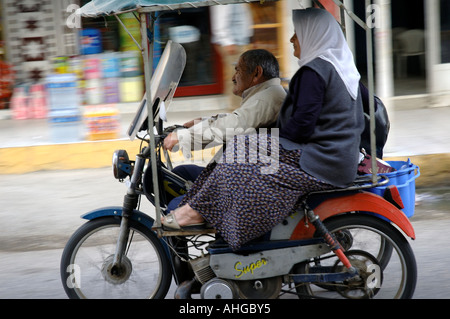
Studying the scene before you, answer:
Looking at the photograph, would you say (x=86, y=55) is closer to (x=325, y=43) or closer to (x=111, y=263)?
(x=111, y=263)

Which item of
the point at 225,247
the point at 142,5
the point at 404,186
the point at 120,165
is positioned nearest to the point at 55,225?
the point at 120,165

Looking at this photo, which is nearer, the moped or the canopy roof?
the canopy roof

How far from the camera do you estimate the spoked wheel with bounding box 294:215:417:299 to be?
323 centimetres

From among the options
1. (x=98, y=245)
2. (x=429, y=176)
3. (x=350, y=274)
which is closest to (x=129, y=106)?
(x=429, y=176)

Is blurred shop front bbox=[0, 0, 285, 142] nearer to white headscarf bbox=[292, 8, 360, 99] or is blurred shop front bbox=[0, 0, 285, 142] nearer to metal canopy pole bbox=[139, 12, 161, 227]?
metal canopy pole bbox=[139, 12, 161, 227]

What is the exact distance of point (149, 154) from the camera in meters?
3.33

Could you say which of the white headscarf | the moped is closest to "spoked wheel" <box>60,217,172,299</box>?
the moped

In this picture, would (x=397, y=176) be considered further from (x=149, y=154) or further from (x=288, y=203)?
(x=149, y=154)

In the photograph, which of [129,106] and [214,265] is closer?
[214,265]

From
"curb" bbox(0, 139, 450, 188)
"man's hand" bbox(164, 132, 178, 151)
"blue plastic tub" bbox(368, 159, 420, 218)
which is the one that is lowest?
"curb" bbox(0, 139, 450, 188)

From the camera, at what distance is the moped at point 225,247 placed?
3.21m

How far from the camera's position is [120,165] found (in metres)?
3.41
